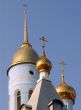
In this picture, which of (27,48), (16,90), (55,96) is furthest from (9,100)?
(55,96)

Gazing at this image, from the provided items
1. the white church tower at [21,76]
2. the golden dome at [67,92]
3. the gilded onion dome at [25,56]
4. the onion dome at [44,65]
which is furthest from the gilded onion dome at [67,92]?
the onion dome at [44,65]

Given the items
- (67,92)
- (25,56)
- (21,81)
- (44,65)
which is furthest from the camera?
(25,56)

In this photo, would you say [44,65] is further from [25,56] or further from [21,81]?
[25,56]

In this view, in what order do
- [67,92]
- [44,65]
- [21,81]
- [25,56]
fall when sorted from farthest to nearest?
[25,56]
[21,81]
[67,92]
[44,65]

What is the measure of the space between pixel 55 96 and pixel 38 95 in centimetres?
67

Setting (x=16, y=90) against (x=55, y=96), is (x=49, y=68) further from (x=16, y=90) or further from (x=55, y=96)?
(x=16, y=90)

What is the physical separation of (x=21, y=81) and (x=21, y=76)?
23 cm

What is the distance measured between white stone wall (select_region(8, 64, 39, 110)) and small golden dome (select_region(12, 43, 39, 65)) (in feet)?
0.77

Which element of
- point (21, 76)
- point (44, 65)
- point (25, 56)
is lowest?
point (44, 65)

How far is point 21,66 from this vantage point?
2536 centimetres

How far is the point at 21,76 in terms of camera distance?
25.0 meters

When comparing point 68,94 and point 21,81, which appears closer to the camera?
point 68,94

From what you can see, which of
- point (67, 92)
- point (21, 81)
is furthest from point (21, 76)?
point (67, 92)

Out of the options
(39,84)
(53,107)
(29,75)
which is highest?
(29,75)
